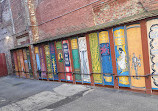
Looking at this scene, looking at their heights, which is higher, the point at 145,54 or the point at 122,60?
the point at 145,54

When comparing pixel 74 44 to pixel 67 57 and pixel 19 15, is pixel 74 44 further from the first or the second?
pixel 19 15

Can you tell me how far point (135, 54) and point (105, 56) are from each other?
A: 1.57 meters

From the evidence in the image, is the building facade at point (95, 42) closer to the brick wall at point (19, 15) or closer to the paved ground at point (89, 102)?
the brick wall at point (19, 15)

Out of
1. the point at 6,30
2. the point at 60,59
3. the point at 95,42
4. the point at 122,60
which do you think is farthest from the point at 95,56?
the point at 6,30

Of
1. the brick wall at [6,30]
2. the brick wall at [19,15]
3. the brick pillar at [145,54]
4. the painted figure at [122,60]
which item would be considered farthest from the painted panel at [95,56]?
the brick wall at [6,30]

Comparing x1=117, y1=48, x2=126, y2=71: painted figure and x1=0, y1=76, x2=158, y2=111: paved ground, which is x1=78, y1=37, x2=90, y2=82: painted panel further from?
x1=117, y1=48, x2=126, y2=71: painted figure

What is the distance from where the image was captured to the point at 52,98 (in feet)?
22.9

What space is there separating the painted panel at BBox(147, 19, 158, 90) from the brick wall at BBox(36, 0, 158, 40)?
827mm

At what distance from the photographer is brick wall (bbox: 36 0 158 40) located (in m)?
6.31

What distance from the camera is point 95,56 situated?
759cm

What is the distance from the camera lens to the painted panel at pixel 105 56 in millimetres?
6941

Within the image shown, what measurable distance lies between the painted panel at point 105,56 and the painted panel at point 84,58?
1107mm

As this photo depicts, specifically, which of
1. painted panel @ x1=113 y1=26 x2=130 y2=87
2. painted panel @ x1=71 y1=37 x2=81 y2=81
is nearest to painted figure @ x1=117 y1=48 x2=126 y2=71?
painted panel @ x1=113 y1=26 x2=130 y2=87

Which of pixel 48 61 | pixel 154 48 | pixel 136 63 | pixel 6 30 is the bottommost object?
pixel 136 63
